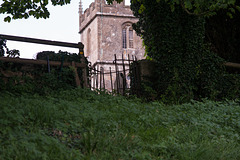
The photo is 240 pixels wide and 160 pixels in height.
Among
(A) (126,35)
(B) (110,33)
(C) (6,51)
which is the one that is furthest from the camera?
(A) (126,35)

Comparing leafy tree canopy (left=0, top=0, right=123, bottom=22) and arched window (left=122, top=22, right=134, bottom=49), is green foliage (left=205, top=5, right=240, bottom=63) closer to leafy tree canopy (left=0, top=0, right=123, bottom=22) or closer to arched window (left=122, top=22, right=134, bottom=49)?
leafy tree canopy (left=0, top=0, right=123, bottom=22)

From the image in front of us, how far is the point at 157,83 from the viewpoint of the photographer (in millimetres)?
11391

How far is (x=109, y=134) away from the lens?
5316 mm

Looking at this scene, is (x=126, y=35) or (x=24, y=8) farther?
(x=126, y=35)

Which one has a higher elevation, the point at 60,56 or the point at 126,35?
the point at 126,35

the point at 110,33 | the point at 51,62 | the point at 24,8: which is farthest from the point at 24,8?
the point at 110,33

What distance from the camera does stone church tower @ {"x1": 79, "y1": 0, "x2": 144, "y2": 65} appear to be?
39.3 m

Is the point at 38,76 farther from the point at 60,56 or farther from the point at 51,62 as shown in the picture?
the point at 60,56

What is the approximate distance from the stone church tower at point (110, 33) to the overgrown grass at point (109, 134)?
32.0m

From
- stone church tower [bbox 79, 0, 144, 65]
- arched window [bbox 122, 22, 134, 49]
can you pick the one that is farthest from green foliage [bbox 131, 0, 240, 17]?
arched window [bbox 122, 22, 134, 49]

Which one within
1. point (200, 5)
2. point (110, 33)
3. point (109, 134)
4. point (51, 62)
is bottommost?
point (109, 134)

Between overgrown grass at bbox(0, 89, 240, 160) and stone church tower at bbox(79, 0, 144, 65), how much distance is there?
31979 mm

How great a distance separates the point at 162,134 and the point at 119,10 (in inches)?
1411

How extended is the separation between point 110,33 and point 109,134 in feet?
116
